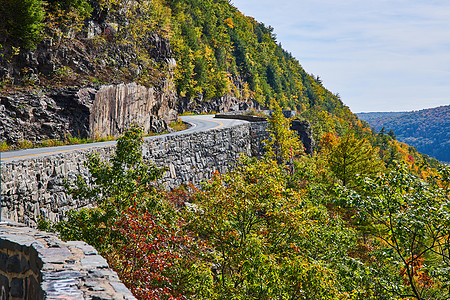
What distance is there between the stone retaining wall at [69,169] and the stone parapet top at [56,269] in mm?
5439

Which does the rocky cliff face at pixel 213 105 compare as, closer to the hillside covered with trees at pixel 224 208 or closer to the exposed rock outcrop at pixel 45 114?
the hillside covered with trees at pixel 224 208

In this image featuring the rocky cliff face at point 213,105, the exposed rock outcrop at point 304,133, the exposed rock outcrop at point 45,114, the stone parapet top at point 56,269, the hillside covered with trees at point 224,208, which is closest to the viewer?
the stone parapet top at point 56,269

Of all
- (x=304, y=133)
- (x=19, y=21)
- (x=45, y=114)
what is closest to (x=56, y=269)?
(x=45, y=114)

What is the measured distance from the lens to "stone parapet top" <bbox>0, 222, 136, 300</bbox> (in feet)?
13.3

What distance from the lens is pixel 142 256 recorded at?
9094 millimetres

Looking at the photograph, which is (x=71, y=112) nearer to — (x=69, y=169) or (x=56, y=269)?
(x=69, y=169)

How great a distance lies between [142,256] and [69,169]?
6106mm

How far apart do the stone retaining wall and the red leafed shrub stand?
375cm

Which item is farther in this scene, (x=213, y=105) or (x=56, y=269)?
(x=213, y=105)

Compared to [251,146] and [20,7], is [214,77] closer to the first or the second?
[251,146]

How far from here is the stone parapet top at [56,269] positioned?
4.05 m

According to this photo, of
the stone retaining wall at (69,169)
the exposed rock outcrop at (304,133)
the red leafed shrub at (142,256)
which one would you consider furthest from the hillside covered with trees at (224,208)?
the exposed rock outcrop at (304,133)

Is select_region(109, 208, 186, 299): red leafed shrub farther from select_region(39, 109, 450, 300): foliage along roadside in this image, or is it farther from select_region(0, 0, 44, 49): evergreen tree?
select_region(0, 0, 44, 49): evergreen tree

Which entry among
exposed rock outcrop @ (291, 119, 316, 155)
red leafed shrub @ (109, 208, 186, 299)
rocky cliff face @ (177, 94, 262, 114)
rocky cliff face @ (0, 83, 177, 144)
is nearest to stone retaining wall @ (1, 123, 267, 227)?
rocky cliff face @ (0, 83, 177, 144)
